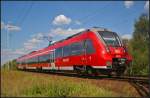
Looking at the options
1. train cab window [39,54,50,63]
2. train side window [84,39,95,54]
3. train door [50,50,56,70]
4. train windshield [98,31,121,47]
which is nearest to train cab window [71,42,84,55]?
train side window [84,39,95,54]

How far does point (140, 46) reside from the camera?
163 feet

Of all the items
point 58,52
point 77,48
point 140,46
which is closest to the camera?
point 77,48

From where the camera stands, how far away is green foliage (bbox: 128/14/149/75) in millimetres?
37225

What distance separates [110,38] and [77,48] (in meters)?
3.21

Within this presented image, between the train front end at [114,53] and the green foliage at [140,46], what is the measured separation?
15396mm

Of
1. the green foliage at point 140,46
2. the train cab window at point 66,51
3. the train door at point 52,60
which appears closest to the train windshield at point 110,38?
the train cab window at point 66,51

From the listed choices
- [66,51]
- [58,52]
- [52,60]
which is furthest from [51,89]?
[52,60]

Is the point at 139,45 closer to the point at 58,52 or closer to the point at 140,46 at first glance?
the point at 140,46

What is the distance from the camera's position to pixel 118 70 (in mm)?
19469

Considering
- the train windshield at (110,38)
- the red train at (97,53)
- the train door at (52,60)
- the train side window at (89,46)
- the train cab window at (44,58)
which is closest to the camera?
the red train at (97,53)

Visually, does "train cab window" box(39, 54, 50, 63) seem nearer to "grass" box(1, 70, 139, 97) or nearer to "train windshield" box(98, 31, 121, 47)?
"train windshield" box(98, 31, 121, 47)

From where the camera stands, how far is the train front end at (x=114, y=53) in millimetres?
18636

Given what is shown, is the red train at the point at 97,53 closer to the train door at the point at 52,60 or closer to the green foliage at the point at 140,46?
the train door at the point at 52,60

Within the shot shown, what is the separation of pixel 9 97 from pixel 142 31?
45892 millimetres
